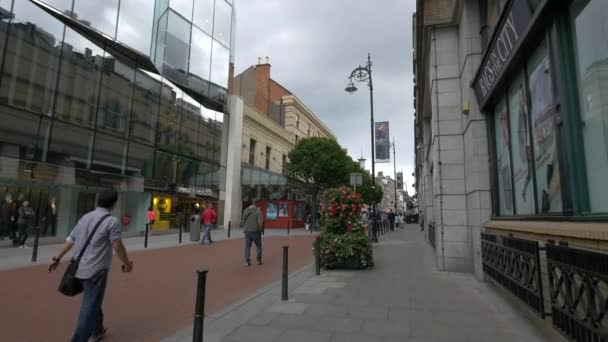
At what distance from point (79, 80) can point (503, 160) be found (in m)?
17.9

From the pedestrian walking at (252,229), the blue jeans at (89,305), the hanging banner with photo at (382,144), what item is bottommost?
the blue jeans at (89,305)

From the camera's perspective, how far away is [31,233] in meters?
15.3

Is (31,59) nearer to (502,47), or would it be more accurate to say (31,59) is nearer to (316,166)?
(502,47)

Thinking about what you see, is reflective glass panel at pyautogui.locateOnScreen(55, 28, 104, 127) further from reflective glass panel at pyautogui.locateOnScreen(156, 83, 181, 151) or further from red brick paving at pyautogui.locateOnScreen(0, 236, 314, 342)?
red brick paving at pyautogui.locateOnScreen(0, 236, 314, 342)

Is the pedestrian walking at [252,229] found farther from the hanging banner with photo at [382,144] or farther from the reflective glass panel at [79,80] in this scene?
the reflective glass panel at [79,80]

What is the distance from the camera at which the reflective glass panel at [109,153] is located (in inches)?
691

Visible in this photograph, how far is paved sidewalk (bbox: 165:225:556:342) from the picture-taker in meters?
Result: 4.25

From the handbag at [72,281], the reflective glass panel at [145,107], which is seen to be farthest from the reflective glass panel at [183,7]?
the handbag at [72,281]

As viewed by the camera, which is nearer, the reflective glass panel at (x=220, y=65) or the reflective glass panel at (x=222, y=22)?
the reflective glass panel at (x=220, y=65)

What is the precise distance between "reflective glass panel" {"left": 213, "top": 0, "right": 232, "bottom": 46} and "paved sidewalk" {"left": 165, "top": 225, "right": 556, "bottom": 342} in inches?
925

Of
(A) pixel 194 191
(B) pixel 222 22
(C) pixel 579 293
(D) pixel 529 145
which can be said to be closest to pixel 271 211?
(A) pixel 194 191

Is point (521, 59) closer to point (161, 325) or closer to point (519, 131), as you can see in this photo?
point (519, 131)

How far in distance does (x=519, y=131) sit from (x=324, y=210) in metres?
5.08

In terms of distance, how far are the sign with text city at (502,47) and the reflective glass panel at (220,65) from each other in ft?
71.9
